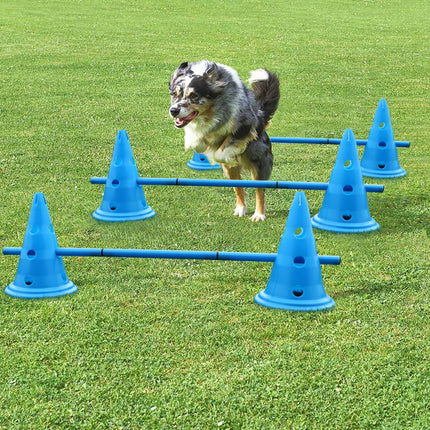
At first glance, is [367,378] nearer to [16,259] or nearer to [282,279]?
[282,279]

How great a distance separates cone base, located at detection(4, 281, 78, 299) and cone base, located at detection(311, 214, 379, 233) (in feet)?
8.17

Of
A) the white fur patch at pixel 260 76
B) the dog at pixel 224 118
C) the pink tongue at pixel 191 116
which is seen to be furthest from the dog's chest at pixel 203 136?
the white fur patch at pixel 260 76

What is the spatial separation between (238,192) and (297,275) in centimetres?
218

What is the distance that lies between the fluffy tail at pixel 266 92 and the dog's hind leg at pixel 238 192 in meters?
0.57

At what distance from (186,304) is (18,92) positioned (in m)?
9.63

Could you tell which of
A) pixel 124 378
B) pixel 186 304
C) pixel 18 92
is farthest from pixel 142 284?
pixel 18 92

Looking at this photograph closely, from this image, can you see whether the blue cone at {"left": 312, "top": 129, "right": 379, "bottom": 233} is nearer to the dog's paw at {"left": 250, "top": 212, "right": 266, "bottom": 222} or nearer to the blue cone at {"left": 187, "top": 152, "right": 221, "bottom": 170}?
the dog's paw at {"left": 250, "top": 212, "right": 266, "bottom": 222}

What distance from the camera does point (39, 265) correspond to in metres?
5.34

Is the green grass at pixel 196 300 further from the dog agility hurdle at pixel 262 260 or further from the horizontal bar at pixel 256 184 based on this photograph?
the horizontal bar at pixel 256 184

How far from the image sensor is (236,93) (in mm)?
6953

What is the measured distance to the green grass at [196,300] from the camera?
13.3ft

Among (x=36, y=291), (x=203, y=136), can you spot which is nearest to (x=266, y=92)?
(x=203, y=136)

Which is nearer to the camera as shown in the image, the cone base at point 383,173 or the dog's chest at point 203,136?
the dog's chest at point 203,136

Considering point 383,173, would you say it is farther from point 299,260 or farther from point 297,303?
point 297,303
